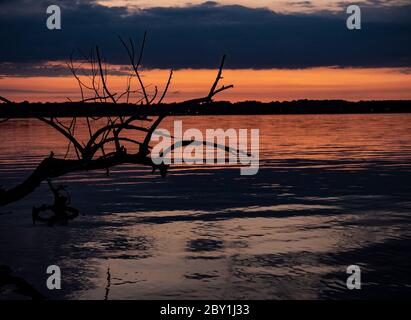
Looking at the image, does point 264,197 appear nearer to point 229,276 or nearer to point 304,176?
point 304,176

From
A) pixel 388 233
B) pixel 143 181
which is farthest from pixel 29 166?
pixel 388 233

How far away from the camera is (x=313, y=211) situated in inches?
904

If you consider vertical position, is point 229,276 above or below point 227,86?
below

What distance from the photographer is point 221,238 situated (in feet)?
60.0

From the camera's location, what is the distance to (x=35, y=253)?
16.5 metres

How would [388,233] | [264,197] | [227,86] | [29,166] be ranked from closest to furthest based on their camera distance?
[227,86] < [388,233] < [264,197] < [29,166]

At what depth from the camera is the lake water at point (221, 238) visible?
13.4m

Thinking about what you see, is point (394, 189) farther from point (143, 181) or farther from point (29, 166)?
point (29, 166)

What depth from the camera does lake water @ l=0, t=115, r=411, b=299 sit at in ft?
43.9
